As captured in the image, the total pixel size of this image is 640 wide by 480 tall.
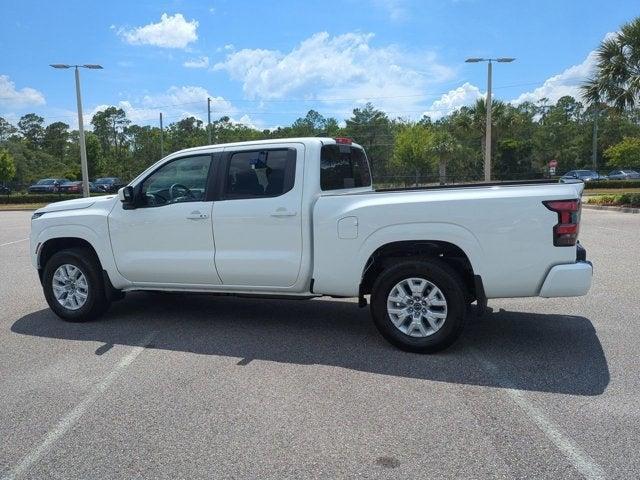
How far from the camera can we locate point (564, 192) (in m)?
4.55

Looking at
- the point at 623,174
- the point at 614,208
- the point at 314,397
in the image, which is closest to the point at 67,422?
the point at 314,397

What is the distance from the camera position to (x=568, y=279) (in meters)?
4.59

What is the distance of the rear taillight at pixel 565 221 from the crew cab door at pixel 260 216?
2230 mm

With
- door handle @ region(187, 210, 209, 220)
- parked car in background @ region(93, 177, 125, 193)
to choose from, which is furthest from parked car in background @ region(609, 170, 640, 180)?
door handle @ region(187, 210, 209, 220)

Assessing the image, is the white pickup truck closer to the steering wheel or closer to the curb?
the steering wheel

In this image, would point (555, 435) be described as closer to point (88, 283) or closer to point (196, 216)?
point (196, 216)

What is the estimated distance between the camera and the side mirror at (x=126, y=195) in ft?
19.5

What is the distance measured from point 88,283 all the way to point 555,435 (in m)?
4.95

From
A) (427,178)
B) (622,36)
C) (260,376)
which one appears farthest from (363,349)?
(427,178)

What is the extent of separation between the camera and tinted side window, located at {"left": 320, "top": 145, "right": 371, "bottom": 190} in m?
5.69

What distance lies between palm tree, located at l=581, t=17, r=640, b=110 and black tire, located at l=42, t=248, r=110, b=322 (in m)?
21.6

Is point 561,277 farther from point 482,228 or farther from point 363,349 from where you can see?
point 363,349

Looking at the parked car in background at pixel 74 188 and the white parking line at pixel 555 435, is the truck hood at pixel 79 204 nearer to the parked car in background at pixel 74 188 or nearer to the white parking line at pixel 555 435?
the white parking line at pixel 555 435

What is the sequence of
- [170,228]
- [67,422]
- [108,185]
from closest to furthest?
[67,422], [170,228], [108,185]
